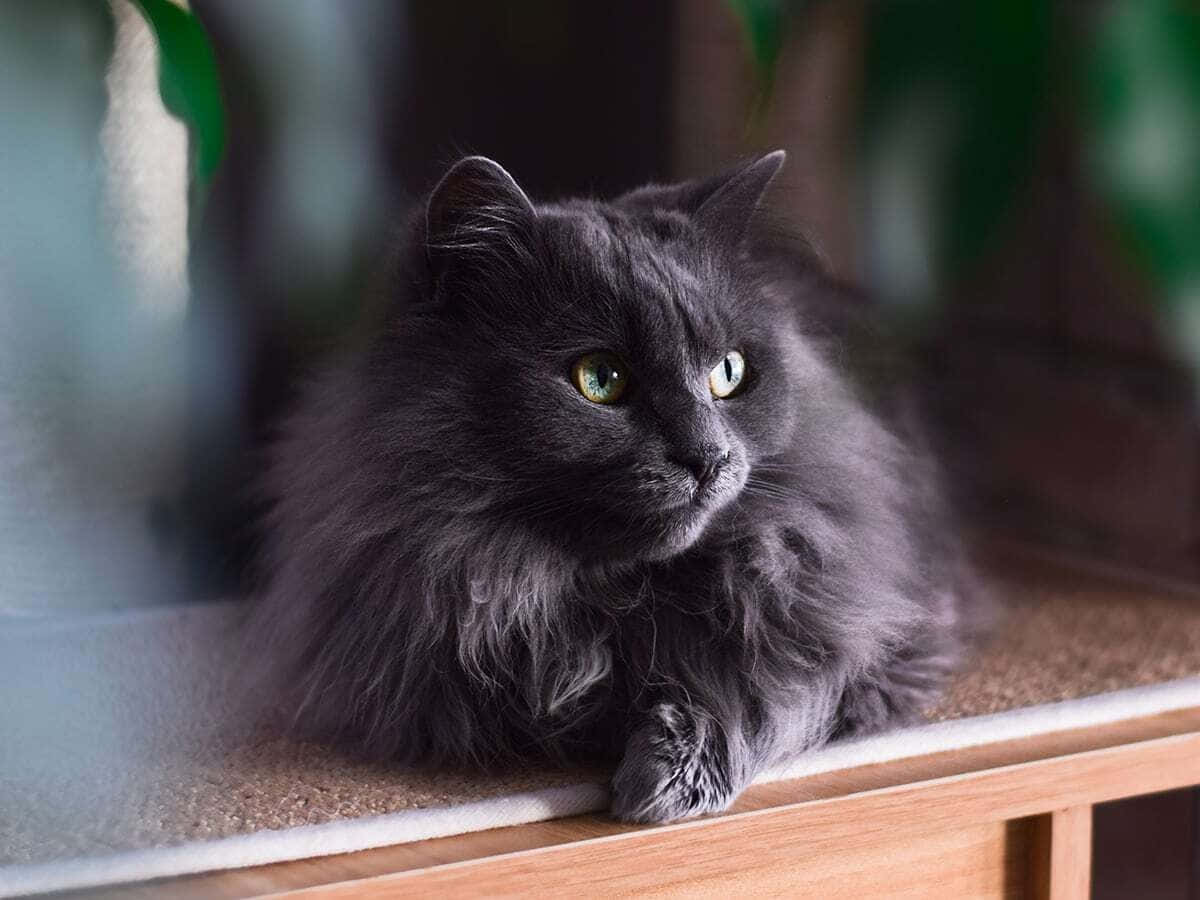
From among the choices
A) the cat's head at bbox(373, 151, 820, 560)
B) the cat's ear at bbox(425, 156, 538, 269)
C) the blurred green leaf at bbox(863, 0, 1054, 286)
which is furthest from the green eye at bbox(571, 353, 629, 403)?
the blurred green leaf at bbox(863, 0, 1054, 286)

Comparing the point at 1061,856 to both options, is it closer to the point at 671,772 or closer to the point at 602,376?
the point at 671,772

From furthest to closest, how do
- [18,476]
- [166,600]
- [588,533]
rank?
1. [166,600]
2. [18,476]
3. [588,533]

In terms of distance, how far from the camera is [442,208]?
41.3 inches

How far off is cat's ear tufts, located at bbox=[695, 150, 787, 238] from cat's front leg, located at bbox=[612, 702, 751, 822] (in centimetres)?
41

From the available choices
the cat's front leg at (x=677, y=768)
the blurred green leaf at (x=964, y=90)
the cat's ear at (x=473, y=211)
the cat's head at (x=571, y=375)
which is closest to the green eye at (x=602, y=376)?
the cat's head at (x=571, y=375)

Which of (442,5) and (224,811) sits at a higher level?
(442,5)

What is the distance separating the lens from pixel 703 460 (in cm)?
100

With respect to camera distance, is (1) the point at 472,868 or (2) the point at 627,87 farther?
(2) the point at 627,87

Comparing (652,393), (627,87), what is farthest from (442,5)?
(652,393)

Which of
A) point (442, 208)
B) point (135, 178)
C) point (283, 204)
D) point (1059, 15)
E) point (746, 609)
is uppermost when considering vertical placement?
point (1059, 15)

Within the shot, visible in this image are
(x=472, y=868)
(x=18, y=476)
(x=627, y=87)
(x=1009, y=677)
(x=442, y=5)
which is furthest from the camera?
(x=627, y=87)

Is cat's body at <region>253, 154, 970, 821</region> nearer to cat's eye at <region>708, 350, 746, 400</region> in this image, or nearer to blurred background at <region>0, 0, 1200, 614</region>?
cat's eye at <region>708, 350, 746, 400</region>

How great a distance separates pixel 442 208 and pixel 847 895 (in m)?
0.64

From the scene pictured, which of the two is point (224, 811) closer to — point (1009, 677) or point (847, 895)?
point (847, 895)
